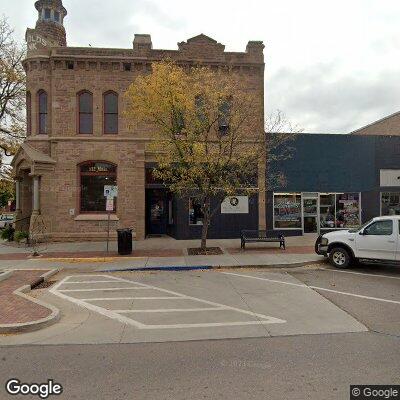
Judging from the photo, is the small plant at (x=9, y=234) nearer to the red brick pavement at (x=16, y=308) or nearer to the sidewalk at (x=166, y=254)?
the sidewalk at (x=166, y=254)

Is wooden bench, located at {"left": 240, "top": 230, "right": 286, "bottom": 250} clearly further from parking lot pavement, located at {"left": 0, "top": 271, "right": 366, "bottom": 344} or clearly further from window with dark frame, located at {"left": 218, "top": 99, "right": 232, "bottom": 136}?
parking lot pavement, located at {"left": 0, "top": 271, "right": 366, "bottom": 344}

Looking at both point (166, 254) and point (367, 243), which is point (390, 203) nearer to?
point (367, 243)

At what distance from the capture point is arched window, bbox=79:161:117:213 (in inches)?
752

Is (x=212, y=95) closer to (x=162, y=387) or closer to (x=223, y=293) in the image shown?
(x=223, y=293)

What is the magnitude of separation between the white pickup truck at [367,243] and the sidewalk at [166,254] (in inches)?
47.9

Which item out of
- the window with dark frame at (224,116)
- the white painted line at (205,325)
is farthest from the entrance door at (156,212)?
the white painted line at (205,325)

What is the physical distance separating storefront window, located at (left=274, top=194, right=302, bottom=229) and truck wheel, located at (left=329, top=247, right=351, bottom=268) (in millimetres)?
7870

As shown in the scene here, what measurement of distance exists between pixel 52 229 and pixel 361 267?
14457 millimetres

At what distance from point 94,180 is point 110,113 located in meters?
3.64

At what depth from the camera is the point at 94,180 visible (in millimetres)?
19125

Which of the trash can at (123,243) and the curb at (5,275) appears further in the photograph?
the trash can at (123,243)

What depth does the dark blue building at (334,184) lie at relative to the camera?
19.8 meters

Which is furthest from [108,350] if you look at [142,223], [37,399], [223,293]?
[142,223]

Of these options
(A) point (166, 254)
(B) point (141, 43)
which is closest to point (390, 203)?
(A) point (166, 254)
